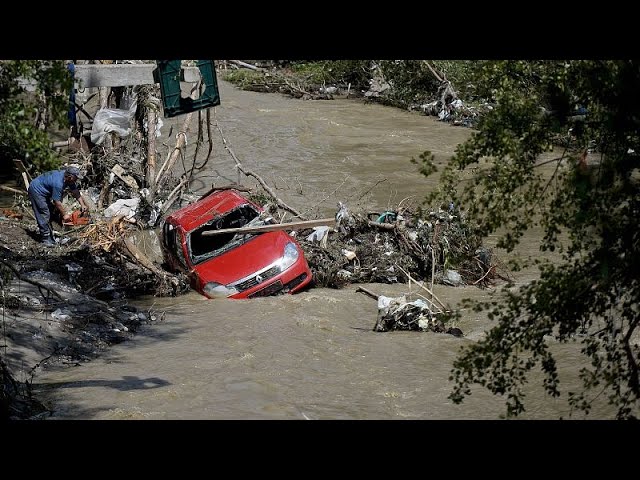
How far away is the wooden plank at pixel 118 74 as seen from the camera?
12586 mm

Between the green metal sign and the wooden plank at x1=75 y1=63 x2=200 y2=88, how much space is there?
5.9 inches

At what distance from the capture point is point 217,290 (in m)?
13.0

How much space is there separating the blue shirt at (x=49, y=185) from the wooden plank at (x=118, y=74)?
2.86 meters

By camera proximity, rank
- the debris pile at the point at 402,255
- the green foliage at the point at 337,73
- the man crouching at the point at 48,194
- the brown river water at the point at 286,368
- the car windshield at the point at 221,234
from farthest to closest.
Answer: the green foliage at the point at 337,73 < the man crouching at the point at 48,194 < the debris pile at the point at 402,255 < the car windshield at the point at 221,234 < the brown river water at the point at 286,368

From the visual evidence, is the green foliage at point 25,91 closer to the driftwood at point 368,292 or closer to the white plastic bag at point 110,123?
the driftwood at point 368,292

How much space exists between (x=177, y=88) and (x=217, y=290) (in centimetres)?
319

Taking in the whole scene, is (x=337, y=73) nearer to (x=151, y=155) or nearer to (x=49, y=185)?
(x=151, y=155)

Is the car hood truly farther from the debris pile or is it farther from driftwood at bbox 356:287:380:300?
driftwood at bbox 356:287:380:300

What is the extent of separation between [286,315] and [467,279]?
3751 millimetres

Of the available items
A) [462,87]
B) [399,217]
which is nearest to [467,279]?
[399,217]

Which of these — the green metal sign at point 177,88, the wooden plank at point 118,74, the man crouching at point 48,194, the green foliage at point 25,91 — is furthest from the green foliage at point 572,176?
the man crouching at point 48,194

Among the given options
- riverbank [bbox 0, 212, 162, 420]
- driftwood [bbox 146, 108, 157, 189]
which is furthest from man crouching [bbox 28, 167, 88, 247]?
driftwood [bbox 146, 108, 157, 189]
